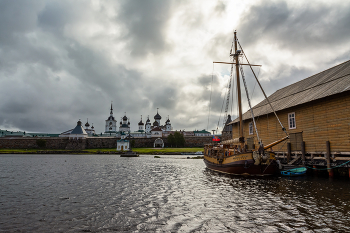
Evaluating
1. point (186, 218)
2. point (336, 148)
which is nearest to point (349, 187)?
point (336, 148)

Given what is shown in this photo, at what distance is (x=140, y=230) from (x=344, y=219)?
30.1 feet

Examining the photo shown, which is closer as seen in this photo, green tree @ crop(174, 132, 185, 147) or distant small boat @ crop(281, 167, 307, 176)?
distant small boat @ crop(281, 167, 307, 176)

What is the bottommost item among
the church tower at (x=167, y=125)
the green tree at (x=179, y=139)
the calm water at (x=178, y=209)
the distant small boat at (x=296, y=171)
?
the calm water at (x=178, y=209)

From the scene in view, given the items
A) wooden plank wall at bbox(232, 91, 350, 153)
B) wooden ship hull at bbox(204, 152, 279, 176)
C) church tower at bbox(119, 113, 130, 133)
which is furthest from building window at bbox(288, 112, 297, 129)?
A: church tower at bbox(119, 113, 130, 133)

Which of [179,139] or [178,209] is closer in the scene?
[178,209]

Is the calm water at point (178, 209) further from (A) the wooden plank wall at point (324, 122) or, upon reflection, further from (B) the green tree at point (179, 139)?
(B) the green tree at point (179, 139)

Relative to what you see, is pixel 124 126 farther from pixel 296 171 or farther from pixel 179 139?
pixel 296 171

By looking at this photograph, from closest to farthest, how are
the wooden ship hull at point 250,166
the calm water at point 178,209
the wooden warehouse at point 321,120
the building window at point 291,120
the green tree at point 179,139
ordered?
the calm water at point 178,209
the wooden warehouse at point 321,120
the wooden ship hull at point 250,166
the building window at point 291,120
the green tree at point 179,139

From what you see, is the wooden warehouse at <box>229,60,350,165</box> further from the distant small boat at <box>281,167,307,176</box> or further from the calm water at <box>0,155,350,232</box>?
the calm water at <box>0,155,350,232</box>

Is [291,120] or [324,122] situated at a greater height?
[291,120]

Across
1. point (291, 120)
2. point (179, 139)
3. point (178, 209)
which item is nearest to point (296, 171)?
point (291, 120)

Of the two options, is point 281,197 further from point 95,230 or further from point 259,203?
point 95,230

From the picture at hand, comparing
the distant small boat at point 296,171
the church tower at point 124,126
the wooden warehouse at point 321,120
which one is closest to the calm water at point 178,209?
the wooden warehouse at point 321,120

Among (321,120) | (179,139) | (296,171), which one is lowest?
(296,171)
